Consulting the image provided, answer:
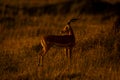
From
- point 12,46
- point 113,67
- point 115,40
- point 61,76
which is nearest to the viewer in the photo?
point 61,76

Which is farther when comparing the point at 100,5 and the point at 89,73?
the point at 100,5

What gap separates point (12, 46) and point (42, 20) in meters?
6.28

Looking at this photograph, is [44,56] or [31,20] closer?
[44,56]

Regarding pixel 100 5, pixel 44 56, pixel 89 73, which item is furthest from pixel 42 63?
pixel 100 5

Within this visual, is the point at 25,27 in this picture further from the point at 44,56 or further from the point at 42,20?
the point at 44,56

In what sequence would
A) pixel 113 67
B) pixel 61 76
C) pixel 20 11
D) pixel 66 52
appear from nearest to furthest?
pixel 61 76, pixel 113 67, pixel 66 52, pixel 20 11

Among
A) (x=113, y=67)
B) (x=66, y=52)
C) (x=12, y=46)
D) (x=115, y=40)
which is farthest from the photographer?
(x=12, y=46)

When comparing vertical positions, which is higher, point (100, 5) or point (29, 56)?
point (100, 5)

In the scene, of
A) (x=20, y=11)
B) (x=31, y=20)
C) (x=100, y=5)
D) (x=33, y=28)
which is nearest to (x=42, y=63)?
(x=33, y=28)

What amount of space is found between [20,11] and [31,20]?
2553 mm

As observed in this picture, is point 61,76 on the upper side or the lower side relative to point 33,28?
lower

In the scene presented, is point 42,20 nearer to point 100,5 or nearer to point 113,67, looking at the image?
point 100,5

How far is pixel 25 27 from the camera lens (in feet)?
53.8

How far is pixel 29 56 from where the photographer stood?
35.8ft
